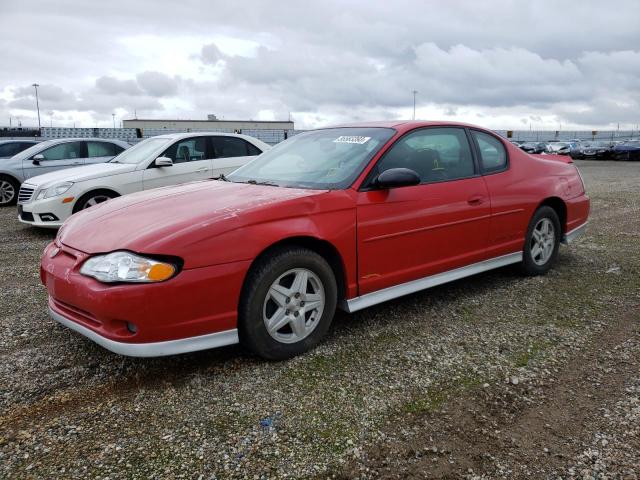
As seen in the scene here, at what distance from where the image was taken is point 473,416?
259 cm

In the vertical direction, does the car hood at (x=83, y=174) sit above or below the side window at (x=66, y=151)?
below

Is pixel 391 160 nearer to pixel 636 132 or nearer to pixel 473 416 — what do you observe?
pixel 473 416

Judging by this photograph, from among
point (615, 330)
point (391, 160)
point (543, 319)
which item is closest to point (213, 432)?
point (391, 160)

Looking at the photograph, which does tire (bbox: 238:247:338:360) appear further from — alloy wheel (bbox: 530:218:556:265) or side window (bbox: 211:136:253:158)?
side window (bbox: 211:136:253:158)

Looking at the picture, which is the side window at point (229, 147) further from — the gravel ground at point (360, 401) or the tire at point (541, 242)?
the tire at point (541, 242)

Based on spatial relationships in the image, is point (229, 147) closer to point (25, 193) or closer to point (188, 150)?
point (188, 150)

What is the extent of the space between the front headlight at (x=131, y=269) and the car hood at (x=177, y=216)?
0.05 m

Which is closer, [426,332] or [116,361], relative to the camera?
[116,361]

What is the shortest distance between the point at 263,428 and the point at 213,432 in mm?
238

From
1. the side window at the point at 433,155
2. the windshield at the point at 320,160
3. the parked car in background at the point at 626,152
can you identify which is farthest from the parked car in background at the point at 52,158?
the parked car in background at the point at 626,152

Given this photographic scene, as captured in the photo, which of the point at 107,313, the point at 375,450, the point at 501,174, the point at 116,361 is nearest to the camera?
the point at 375,450

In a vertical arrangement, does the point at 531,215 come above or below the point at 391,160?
below

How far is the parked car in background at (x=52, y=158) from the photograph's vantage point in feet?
33.7

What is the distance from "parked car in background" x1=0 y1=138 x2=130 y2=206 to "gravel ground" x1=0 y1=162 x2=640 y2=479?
6910 mm
